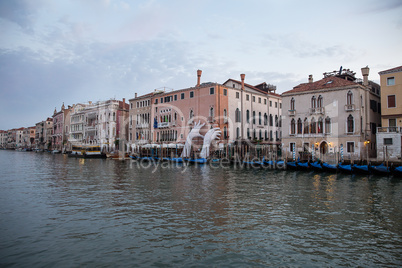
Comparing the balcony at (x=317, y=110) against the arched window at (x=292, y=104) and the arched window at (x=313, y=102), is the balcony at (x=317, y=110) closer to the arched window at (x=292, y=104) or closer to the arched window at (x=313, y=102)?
the arched window at (x=313, y=102)

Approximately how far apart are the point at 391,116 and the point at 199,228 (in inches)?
982

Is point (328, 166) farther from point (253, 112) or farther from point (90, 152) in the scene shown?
point (90, 152)

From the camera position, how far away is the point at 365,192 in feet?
48.7

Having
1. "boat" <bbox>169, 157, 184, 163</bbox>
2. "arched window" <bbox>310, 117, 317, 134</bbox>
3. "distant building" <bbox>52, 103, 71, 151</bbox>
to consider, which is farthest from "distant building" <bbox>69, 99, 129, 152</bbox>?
"arched window" <bbox>310, 117, 317, 134</bbox>

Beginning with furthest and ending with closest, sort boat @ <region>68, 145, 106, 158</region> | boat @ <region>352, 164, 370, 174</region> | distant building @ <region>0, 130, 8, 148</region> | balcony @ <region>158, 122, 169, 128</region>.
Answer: distant building @ <region>0, 130, 8, 148</region>
boat @ <region>68, 145, 106, 158</region>
balcony @ <region>158, 122, 169, 128</region>
boat @ <region>352, 164, 370, 174</region>

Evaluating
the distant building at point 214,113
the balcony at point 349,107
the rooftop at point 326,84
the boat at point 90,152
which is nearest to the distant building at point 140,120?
the distant building at point 214,113

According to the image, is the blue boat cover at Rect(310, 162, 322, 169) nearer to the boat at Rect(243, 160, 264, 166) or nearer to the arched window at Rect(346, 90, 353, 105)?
the boat at Rect(243, 160, 264, 166)

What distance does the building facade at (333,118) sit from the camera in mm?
27438

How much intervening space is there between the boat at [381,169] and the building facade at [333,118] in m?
4.28

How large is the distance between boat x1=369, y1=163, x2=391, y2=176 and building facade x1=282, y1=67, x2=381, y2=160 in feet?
14.1

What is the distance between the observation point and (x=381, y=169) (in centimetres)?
2197

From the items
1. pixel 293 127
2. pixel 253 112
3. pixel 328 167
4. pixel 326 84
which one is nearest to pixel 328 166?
pixel 328 167

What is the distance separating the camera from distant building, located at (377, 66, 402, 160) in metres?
25.3

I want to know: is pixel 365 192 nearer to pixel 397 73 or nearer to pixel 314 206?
pixel 314 206
